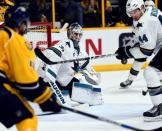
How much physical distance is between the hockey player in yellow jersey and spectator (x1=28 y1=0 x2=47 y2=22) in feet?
19.6

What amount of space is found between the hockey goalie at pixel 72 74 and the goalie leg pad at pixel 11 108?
251 centimetres

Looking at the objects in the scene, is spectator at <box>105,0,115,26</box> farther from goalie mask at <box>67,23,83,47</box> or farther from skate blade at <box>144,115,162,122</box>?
skate blade at <box>144,115,162,122</box>

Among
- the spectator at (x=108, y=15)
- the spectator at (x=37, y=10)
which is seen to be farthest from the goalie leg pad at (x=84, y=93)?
the spectator at (x=108, y=15)

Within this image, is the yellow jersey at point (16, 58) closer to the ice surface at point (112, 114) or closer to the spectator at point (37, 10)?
the ice surface at point (112, 114)

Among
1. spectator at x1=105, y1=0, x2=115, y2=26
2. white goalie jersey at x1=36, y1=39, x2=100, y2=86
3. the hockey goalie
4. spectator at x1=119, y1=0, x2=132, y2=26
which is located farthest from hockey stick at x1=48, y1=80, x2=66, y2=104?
spectator at x1=119, y1=0, x2=132, y2=26

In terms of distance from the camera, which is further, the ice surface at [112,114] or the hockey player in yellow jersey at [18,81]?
the ice surface at [112,114]

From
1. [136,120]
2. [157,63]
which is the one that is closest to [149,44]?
[157,63]

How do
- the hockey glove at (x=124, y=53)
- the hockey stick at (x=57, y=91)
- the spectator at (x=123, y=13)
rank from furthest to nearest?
the spectator at (x=123, y=13)
the hockey stick at (x=57, y=91)
the hockey glove at (x=124, y=53)

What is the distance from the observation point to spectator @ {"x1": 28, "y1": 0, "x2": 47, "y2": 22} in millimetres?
9242

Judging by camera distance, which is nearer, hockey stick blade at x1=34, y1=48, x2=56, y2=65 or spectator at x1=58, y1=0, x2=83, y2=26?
hockey stick blade at x1=34, y1=48, x2=56, y2=65

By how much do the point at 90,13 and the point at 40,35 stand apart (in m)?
2.46

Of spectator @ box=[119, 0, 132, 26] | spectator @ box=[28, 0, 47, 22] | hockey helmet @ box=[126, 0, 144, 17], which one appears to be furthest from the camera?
spectator @ box=[119, 0, 132, 26]

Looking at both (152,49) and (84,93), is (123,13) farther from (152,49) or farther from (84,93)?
(152,49)

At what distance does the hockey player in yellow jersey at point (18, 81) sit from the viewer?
3123mm
